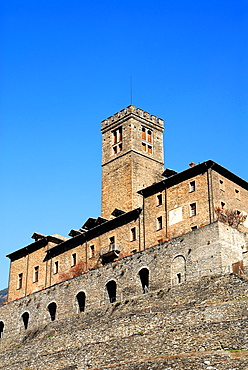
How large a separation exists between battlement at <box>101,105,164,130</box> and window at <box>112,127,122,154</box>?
4.59ft

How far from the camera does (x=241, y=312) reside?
110 ft

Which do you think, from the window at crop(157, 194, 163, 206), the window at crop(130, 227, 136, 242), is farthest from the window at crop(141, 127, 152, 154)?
the window at crop(130, 227, 136, 242)

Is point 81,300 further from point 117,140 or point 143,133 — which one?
point 143,133

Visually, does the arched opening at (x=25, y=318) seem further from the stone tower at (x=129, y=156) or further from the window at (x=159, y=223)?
the window at (x=159, y=223)

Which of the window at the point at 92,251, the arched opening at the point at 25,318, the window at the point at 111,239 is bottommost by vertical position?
the arched opening at the point at 25,318

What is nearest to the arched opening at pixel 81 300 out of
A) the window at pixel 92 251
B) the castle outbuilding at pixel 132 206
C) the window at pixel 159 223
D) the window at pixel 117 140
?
the castle outbuilding at pixel 132 206

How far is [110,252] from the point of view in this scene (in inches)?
2211

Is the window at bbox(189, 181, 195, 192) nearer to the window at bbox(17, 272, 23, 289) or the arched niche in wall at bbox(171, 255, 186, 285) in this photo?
the arched niche in wall at bbox(171, 255, 186, 285)

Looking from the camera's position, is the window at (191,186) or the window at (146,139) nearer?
the window at (191,186)

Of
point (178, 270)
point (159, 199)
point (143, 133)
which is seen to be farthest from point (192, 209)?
point (143, 133)

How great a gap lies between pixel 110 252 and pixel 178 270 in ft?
41.1

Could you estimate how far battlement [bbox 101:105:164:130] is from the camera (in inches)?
2650

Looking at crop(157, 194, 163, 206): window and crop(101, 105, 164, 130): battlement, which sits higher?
crop(101, 105, 164, 130): battlement

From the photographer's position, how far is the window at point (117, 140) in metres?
66.5
